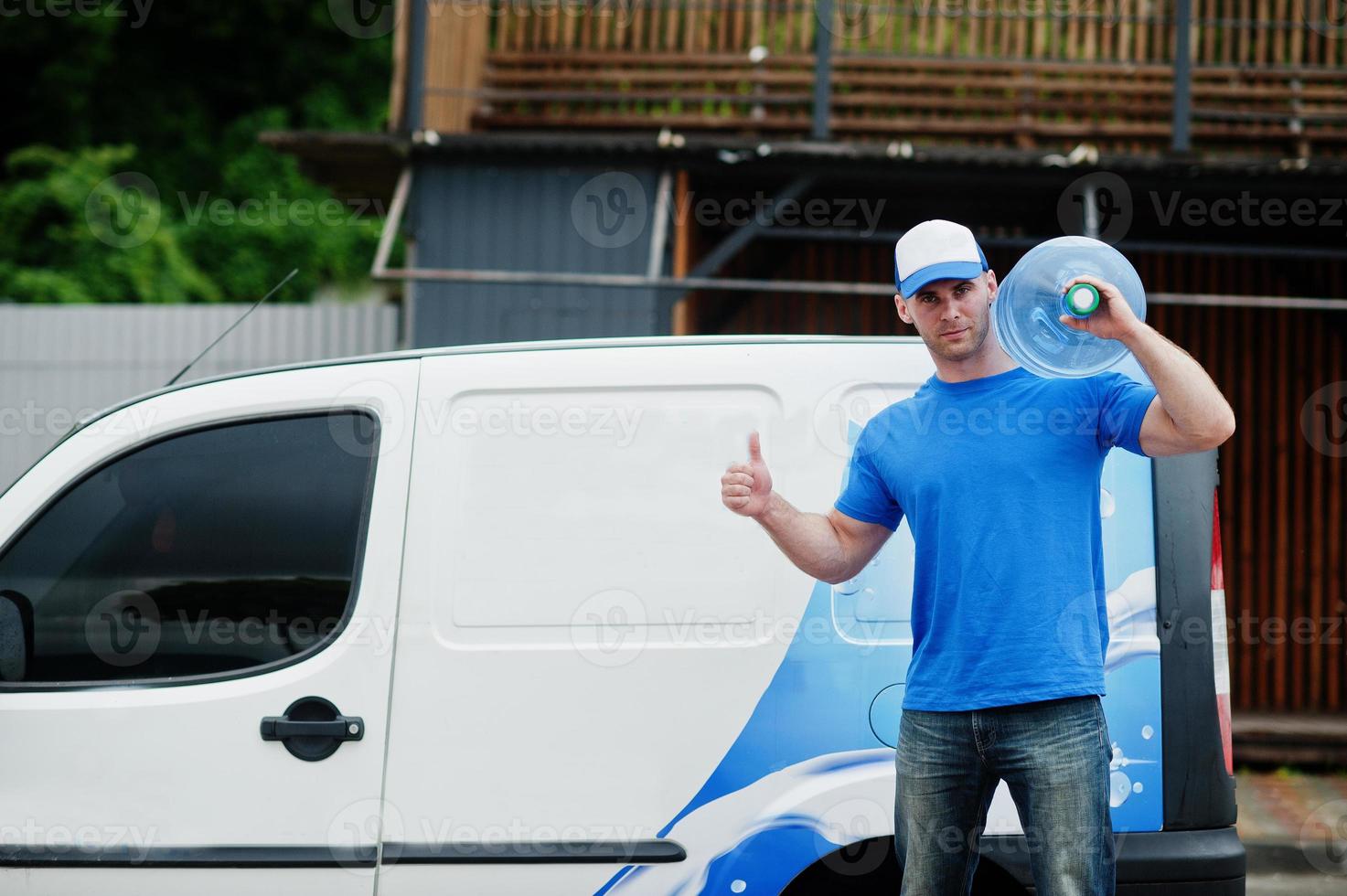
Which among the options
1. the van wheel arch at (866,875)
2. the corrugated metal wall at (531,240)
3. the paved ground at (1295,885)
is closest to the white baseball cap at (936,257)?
the van wheel arch at (866,875)

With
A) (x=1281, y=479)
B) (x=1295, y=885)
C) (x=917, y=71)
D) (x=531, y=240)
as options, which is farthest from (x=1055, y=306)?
(x=1281, y=479)

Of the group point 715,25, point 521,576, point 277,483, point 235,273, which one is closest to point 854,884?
point 521,576

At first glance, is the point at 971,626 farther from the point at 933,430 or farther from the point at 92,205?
the point at 92,205

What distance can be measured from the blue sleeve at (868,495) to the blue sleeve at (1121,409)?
17.4 inches

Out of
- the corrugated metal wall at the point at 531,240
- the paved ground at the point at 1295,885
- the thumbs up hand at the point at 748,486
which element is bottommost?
the paved ground at the point at 1295,885

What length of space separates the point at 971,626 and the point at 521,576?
105 cm

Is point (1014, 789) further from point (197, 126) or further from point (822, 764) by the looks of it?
point (197, 126)

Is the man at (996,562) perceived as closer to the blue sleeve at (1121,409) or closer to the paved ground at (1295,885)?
the blue sleeve at (1121,409)

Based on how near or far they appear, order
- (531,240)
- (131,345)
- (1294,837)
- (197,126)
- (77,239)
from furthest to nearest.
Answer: (197,126) < (77,239) < (131,345) < (531,240) < (1294,837)

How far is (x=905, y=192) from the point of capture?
24.3ft

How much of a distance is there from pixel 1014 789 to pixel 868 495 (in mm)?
651

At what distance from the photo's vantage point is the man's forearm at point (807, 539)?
2.40m

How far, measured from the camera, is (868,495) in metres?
2.50

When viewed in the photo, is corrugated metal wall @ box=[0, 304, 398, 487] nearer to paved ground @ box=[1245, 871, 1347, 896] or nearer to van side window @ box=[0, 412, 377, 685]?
van side window @ box=[0, 412, 377, 685]
